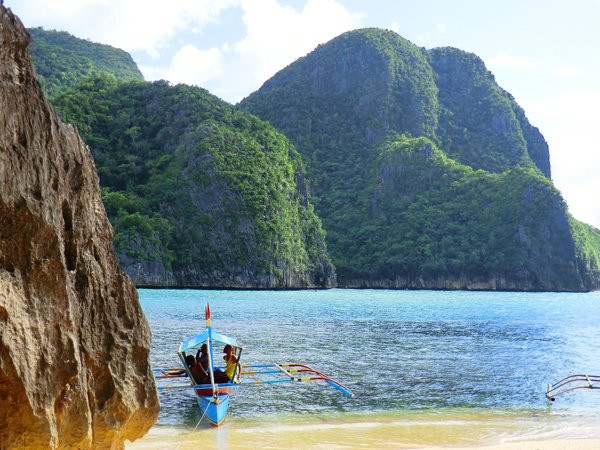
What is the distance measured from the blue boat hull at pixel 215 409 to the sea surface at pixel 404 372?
46 centimetres

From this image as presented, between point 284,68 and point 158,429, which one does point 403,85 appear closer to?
point 284,68

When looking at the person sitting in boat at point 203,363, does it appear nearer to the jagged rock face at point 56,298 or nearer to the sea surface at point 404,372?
the sea surface at point 404,372

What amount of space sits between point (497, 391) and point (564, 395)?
2.04 m

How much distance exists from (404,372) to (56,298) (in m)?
19.0

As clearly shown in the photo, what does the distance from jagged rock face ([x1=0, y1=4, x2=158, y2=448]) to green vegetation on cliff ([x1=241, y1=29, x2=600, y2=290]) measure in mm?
121737

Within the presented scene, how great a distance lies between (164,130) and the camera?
10175cm

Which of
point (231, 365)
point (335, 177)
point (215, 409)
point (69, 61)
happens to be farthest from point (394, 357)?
point (335, 177)

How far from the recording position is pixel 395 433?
48.0 ft

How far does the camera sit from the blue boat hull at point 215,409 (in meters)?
14.4

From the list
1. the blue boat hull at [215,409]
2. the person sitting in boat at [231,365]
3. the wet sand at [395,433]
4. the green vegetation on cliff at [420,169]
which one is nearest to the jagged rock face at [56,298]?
the wet sand at [395,433]

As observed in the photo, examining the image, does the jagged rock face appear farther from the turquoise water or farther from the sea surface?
the turquoise water

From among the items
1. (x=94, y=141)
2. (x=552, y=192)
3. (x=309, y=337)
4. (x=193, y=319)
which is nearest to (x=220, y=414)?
(x=309, y=337)

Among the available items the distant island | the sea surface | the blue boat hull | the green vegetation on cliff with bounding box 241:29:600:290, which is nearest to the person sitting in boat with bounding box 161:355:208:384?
the blue boat hull

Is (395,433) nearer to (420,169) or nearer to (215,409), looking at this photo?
(215,409)
